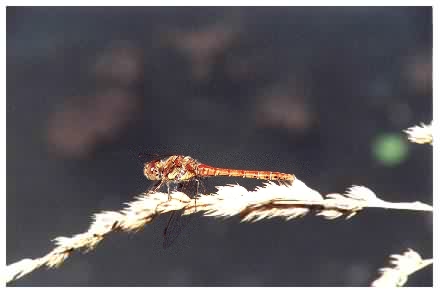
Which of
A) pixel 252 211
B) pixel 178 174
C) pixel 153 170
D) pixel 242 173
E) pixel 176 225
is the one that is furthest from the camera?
pixel 242 173

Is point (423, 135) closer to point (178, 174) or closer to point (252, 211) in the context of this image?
point (252, 211)

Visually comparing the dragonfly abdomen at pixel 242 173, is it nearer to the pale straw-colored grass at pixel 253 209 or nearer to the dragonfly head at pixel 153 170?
the dragonfly head at pixel 153 170

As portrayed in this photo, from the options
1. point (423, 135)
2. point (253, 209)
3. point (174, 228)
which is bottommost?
point (174, 228)

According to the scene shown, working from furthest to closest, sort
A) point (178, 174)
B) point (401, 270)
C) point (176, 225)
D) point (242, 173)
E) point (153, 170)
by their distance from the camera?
point (242, 173), point (153, 170), point (178, 174), point (176, 225), point (401, 270)

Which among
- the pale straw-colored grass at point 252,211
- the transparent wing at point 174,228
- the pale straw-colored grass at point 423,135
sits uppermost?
the pale straw-colored grass at point 423,135

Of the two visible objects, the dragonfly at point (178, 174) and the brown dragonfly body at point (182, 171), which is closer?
the dragonfly at point (178, 174)

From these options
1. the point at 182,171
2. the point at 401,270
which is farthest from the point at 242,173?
the point at 401,270

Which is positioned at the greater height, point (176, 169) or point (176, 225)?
point (176, 169)

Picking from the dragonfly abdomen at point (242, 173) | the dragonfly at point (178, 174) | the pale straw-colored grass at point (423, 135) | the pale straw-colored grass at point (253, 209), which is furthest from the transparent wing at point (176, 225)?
the pale straw-colored grass at point (423, 135)
